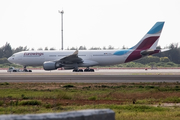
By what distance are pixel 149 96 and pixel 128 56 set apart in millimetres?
29945

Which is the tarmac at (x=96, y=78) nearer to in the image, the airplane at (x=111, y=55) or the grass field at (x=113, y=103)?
the airplane at (x=111, y=55)

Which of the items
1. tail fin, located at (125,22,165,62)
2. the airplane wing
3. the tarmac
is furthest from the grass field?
the airplane wing

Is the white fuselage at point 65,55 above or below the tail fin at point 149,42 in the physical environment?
below

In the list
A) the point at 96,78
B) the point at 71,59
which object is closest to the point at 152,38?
the point at 71,59

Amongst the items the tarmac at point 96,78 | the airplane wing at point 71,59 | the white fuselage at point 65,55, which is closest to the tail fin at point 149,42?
the white fuselage at point 65,55

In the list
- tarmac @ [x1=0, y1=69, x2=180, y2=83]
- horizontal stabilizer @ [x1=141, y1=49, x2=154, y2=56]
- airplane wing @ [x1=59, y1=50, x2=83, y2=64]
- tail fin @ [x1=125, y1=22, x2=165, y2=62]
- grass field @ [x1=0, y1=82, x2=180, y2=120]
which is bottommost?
grass field @ [x1=0, y1=82, x2=180, y2=120]

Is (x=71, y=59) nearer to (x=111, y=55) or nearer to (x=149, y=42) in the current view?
(x=111, y=55)

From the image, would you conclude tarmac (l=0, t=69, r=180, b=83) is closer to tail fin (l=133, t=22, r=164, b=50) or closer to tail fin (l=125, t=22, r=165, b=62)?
tail fin (l=125, t=22, r=165, b=62)

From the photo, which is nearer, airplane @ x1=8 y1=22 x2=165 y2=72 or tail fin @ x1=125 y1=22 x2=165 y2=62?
airplane @ x1=8 y1=22 x2=165 y2=72

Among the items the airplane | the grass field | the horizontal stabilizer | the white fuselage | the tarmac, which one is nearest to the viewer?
the grass field

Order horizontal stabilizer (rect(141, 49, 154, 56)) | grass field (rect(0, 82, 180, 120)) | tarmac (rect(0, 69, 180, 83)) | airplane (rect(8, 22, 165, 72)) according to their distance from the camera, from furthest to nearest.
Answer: airplane (rect(8, 22, 165, 72))
horizontal stabilizer (rect(141, 49, 154, 56))
tarmac (rect(0, 69, 180, 83))
grass field (rect(0, 82, 180, 120))

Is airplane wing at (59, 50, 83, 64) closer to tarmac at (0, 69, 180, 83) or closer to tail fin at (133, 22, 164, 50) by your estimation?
tarmac at (0, 69, 180, 83)

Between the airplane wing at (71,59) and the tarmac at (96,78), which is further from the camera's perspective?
the airplane wing at (71,59)

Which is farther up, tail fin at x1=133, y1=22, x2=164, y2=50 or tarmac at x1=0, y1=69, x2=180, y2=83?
tail fin at x1=133, y1=22, x2=164, y2=50
